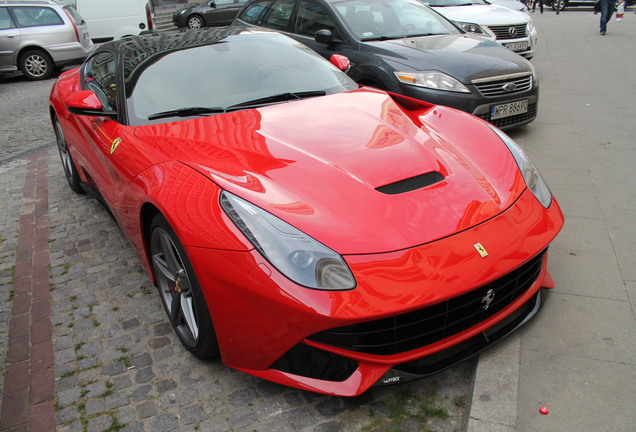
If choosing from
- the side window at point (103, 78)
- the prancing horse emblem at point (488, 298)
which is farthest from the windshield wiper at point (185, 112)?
the prancing horse emblem at point (488, 298)

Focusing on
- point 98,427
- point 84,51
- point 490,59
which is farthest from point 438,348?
point 84,51

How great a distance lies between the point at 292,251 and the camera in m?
2.34

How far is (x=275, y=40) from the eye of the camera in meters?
4.21

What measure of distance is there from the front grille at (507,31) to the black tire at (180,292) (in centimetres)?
771

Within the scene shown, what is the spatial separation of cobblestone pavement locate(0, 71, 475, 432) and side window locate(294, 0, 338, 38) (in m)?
3.64

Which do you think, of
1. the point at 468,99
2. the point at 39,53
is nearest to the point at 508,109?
the point at 468,99

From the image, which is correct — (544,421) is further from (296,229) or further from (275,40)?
(275,40)

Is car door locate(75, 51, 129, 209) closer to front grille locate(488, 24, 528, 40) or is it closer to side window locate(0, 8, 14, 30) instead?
front grille locate(488, 24, 528, 40)

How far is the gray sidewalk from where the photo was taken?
238 centimetres

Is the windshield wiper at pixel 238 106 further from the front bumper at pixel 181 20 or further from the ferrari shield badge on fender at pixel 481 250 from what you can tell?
the front bumper at pixel 181 20

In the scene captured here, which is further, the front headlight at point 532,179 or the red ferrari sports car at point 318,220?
the front headlight at point 532,179

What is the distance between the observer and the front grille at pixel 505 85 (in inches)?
224

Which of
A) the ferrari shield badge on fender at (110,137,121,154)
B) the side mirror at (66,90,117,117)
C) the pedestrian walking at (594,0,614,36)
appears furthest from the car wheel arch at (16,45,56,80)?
the pedestrian walking at (594,0,614,36)

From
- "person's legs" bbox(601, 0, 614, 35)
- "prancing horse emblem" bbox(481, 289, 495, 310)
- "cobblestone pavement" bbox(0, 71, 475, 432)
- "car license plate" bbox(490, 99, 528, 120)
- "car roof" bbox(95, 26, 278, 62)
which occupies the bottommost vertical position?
"person's legs" bbox(601, 0, 614, 35)
